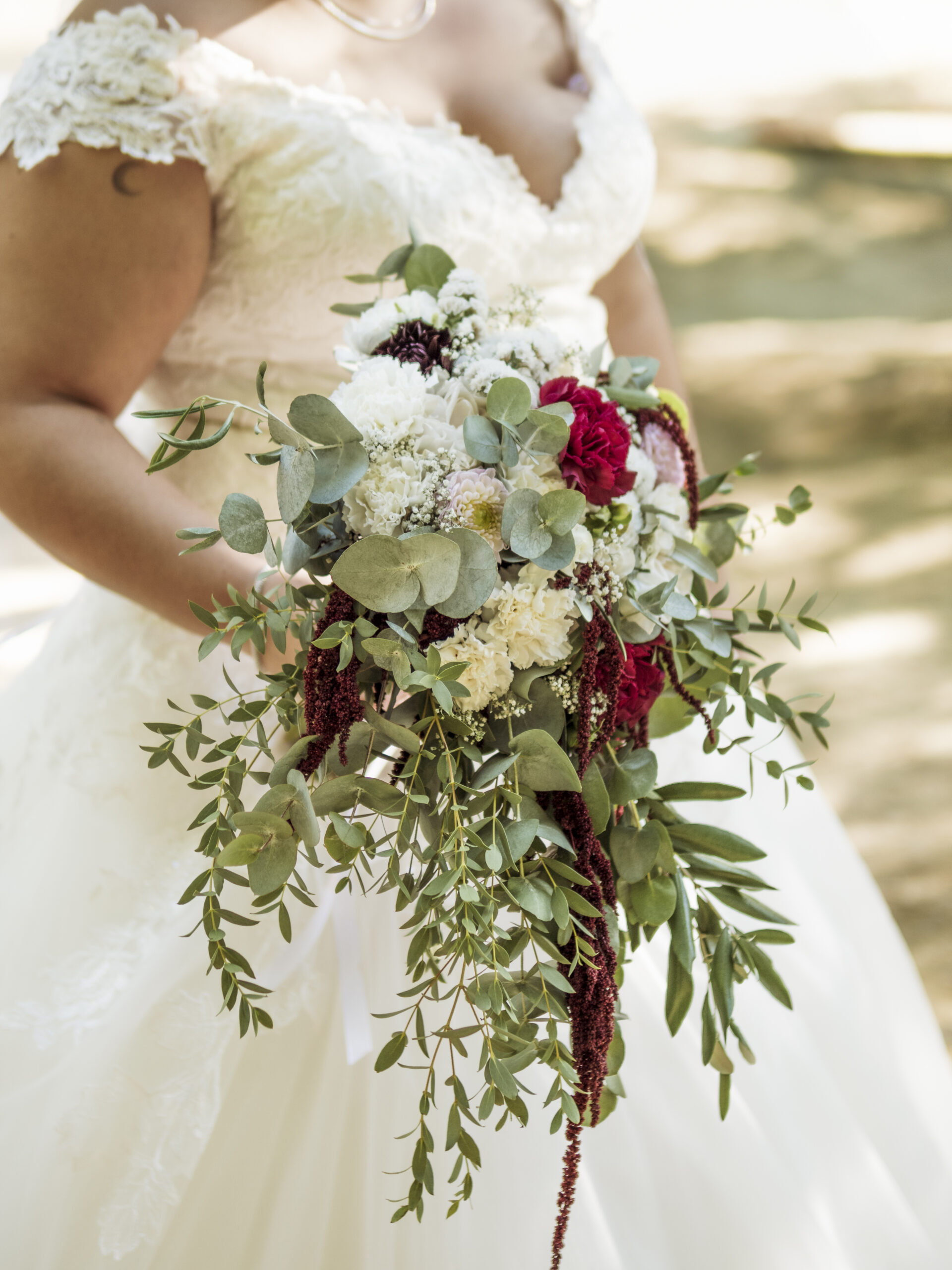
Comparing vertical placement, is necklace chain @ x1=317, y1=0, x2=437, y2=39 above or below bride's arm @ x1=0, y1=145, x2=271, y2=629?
above

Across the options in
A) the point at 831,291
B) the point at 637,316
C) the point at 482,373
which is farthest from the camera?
the point at 831,291

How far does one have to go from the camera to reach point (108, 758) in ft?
3.65

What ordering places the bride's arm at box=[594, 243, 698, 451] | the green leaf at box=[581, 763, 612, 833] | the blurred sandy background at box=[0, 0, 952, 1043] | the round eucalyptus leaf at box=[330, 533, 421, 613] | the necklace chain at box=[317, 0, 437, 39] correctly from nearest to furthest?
the round eucalyptus leaf at box=[330, 533, 421, 613] < the green leaf at box=[581, 763, 612, 833] < the necklace chain at box=[317, 0, 437, 39] < the bride's arm at box=[594, 243, 698, 451] < the blurred sandy background at box=[0, 0, 952, 1043]

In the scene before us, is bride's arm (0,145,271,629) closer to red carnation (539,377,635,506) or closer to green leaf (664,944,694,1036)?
red carnation (539,377,635,506)

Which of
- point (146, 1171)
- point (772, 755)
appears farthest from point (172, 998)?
point (772, 755)

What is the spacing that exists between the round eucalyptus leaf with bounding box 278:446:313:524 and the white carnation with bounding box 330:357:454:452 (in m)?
0.06

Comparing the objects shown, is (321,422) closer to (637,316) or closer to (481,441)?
(481,441)

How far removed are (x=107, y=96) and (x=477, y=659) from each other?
699 millimetres

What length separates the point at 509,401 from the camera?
0.70m

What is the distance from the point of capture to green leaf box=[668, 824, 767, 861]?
2.61 feet

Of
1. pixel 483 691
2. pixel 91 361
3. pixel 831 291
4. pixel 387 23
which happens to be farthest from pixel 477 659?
pixel 831 291

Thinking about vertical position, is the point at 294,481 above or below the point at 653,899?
above

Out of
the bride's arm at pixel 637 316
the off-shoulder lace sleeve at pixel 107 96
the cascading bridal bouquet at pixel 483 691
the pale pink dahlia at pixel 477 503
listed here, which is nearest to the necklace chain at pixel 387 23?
the off-shoulder lace sleeve at pixel 107 96

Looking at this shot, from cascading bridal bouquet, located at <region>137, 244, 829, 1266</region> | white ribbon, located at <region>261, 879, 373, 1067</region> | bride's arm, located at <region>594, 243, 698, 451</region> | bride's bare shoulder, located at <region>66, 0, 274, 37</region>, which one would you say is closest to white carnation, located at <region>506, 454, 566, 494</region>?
cascading bridal bouquet, located at <region>137, 244, 829, 1266</region>
